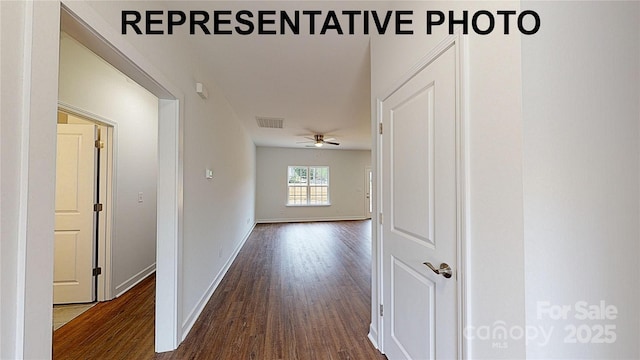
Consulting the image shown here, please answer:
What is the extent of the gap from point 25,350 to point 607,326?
195 cm

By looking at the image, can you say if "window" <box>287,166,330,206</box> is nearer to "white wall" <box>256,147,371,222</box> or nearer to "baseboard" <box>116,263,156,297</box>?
"white wall" <box>256,147,371,222</box>

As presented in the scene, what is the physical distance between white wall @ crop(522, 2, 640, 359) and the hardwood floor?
1.40 meters

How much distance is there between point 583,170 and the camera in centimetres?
87

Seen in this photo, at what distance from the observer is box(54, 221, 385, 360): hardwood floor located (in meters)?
1.89

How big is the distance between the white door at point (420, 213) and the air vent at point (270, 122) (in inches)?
129

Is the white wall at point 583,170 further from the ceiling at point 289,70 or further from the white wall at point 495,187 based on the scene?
the ceiling at point 289,70

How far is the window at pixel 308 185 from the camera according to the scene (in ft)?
27.9

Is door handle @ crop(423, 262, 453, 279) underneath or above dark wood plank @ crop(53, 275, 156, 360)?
above

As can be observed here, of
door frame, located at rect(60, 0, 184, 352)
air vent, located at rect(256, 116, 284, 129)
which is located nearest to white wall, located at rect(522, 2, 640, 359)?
door frame, located at rect(60, 0, 184, 352)

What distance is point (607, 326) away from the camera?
34.6 inches

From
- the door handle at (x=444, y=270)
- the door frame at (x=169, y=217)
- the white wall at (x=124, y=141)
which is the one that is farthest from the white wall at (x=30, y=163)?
the white wall at (x=124, y=141)

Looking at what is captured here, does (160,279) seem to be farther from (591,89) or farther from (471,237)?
(591,89)

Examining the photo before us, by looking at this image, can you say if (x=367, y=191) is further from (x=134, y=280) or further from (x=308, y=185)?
(x=134, y=280)

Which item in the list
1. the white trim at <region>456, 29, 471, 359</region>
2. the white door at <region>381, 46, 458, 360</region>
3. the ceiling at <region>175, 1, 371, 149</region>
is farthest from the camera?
the ceiling at <region>175, 1, 371, 149</region>
